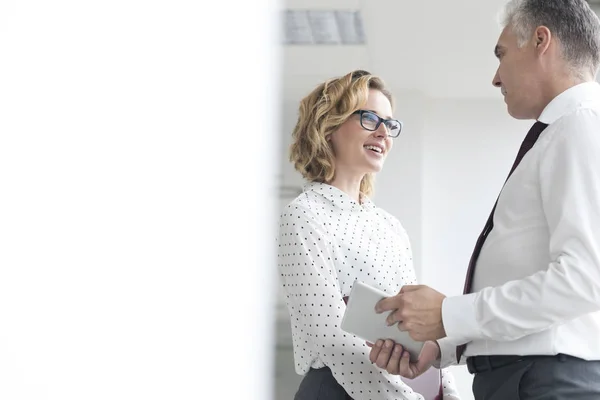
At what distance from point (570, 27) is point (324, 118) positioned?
91 centimetres

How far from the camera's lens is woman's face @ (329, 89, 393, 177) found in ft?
7.52

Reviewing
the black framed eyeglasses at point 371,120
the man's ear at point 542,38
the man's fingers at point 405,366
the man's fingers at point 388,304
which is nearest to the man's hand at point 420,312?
the man's fingers at point 388,304

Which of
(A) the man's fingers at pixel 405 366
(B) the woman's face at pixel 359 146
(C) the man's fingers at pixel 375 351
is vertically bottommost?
(A) the man's fingers at pixel 405 366

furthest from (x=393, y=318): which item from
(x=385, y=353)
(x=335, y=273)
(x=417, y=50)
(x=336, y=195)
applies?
(x=417, y=50)

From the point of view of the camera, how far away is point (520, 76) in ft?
5.48

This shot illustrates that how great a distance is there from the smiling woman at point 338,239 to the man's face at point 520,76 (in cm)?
61

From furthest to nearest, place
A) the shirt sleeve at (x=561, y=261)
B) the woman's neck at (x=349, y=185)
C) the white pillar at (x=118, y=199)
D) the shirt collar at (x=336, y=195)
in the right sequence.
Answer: the woman's neck at (x=349, y=185) → the shirt collar at (x=336, y=195) → the shirt sleeve at (x=561, y=261) → the white pillar at (x=118, y=199)

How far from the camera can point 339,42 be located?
19.6ft

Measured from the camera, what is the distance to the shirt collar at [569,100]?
154 centimetres

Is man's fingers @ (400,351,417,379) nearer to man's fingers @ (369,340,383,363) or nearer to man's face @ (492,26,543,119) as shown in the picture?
man's fingers @ (369,340,383,363)

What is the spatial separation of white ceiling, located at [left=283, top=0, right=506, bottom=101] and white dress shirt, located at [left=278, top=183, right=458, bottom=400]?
110 inches

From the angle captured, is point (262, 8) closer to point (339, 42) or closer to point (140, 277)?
point (140, 277)

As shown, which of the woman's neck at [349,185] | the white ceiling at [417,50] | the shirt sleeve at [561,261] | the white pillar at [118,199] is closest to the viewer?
the white pillar at [118,199]

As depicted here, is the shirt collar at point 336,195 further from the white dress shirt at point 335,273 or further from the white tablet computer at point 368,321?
the white tablet computer at point 368,321
